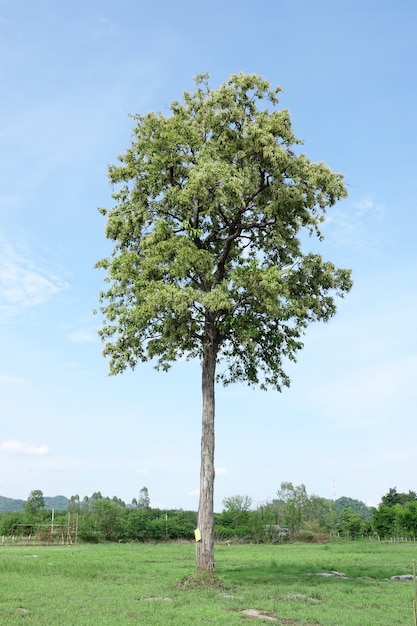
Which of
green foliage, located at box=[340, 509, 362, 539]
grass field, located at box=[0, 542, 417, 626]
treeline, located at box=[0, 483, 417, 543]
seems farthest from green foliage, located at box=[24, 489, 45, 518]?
grass field, located at box=[0, 542, 417, 626]

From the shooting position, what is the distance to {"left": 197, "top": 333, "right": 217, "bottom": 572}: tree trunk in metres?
21.4

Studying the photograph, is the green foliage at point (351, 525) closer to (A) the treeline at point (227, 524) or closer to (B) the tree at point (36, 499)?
(A) the treeline at point (227, 524)

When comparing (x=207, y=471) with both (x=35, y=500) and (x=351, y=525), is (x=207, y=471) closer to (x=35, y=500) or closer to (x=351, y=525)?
(x=351, y=525)

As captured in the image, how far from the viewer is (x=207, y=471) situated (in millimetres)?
22094

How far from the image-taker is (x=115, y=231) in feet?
81.2

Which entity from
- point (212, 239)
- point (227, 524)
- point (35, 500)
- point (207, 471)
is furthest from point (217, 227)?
point (35, 500)

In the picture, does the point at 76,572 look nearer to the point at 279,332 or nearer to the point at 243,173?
the point at 279,332

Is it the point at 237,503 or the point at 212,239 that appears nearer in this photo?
the point at 212,239

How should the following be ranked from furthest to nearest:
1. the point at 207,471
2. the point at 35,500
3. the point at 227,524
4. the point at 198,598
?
1. the point at 35,500
2. the point at 227,524
3. the point at 207,471
4. the point at 198,598

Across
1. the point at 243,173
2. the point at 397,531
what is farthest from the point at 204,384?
the point at 397,531

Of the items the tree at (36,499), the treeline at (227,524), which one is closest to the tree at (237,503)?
the treeline at (227,524)

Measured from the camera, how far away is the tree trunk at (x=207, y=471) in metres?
21.4

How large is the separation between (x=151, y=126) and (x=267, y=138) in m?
4.83

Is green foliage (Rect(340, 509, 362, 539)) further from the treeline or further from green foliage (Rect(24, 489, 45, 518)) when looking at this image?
green foliage (Rect(24, 489, 45, 518))
